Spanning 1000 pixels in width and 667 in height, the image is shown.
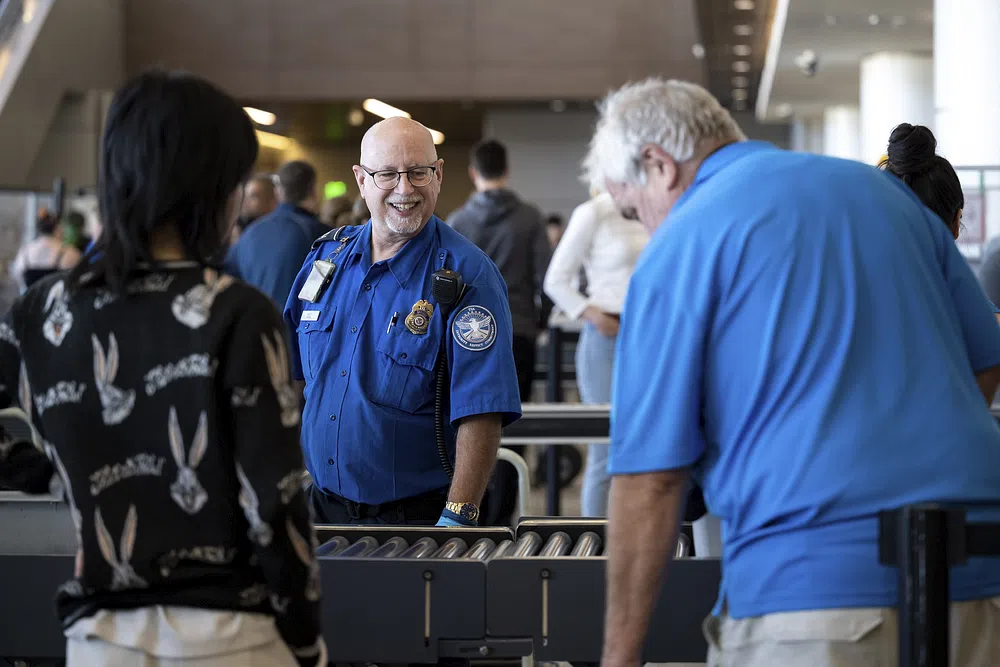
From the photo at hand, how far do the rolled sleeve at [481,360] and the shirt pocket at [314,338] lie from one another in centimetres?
31

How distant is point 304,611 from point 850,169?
0.96 meters

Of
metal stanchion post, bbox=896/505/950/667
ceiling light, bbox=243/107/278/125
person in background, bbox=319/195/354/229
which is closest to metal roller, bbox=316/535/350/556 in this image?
metal stanchion post, bbox=896/505/950/667

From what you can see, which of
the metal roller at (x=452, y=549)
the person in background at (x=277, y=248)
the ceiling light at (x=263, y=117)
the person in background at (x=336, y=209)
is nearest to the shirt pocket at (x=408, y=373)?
the metal roller at (x=452, y=549)

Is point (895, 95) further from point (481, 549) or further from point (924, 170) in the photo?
point (481, 549)

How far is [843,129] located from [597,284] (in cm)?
1309

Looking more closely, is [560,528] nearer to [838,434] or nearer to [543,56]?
[838,434]

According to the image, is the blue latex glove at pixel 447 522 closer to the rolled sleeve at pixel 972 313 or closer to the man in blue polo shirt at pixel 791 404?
the man in blue polo shirt at pixel 791 404

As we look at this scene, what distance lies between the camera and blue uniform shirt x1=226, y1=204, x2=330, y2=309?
5.22 meters

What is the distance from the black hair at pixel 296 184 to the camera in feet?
18.5

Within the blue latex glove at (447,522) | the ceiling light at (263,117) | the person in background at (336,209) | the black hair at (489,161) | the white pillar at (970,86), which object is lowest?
the blue latex glove at (447,522)

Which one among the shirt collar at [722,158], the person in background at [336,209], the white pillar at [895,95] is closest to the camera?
the shirt collar at [722,158]

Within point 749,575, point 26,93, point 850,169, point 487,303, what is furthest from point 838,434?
point 26,93

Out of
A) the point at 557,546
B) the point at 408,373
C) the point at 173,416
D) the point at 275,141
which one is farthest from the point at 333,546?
the point at 275,141

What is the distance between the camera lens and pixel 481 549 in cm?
235
